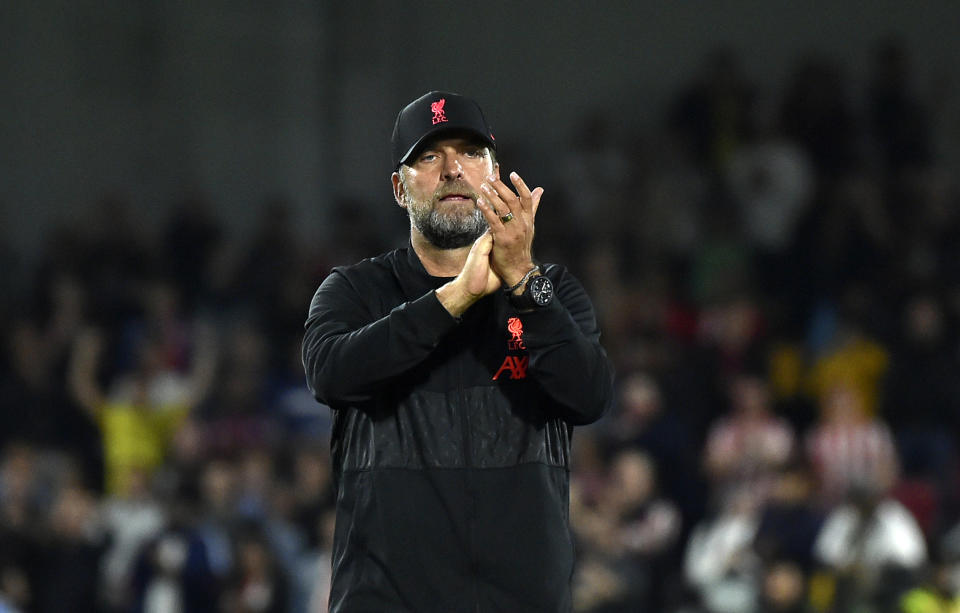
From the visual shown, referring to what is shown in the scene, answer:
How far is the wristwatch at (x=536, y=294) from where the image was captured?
2.86 m

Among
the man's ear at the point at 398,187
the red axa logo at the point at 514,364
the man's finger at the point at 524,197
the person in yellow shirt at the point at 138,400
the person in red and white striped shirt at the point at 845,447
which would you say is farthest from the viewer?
the person in yellow shirt at the point at 138,400

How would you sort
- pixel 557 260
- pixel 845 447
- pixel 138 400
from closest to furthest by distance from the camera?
pixel 845 447 → pixel 138 400 → pixel 557 260

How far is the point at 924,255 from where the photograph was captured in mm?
10430

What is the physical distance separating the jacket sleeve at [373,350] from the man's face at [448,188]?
0.17 m

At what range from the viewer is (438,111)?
10.2 feet

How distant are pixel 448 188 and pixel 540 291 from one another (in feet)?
1.16

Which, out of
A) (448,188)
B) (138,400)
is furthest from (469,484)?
(138,400)

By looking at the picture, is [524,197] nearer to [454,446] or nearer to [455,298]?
[455,298]

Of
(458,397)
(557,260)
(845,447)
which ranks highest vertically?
(557,260)

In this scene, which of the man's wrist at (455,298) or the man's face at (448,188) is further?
the man's face at (448,188)

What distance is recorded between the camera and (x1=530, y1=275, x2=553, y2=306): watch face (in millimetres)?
2855

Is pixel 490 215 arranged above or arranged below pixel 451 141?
Result: below

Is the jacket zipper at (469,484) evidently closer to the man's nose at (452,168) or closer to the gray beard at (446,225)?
the gray beard at (446,225)

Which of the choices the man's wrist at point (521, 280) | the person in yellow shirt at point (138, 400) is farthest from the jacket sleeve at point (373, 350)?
the person in yellow shirt at point (138, 400)
